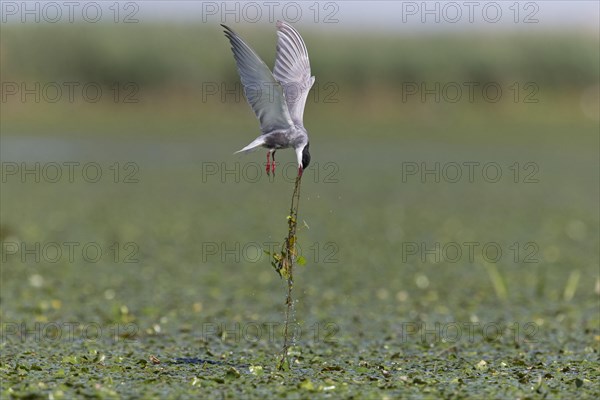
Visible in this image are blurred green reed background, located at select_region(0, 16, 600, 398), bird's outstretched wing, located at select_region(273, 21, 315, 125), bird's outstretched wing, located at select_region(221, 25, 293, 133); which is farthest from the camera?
blurred green reed background, located at select_region(0, 16, 600, 398)

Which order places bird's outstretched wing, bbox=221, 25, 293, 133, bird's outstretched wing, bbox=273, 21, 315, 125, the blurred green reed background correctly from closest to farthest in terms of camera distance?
1. bird's outstretched wing, bbox=221, 25, 293, 133
2. bird's outstretched wing, bbox=273, 21, 315, 125
3. the blurred green reed background

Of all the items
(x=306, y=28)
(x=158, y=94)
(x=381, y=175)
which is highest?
(x=306, y=28)

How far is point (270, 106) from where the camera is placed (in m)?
5.97

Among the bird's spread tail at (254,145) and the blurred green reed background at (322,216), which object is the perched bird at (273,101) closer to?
the bird's spread tail at (254,145)

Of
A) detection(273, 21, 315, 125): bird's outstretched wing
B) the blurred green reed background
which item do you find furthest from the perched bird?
the blurred green reed background

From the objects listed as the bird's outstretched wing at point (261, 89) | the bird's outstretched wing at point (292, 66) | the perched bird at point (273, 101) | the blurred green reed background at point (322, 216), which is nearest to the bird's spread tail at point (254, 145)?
the perched bird at point (273, 101)

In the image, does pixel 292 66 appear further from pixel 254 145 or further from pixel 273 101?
pixel 254 145

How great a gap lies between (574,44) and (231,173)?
643 inches

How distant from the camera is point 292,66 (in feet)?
21.1

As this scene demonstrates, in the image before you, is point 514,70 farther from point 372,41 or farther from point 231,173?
point 231,173

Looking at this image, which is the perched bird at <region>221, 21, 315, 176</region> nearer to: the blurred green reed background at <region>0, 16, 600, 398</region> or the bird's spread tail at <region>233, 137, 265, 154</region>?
the bird's spread tail at <region>233, 137, 265, 154</region>

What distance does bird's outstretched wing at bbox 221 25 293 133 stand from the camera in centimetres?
584

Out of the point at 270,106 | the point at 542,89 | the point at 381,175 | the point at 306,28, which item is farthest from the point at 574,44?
the point at 270,106

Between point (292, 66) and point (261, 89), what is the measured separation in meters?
0.58
